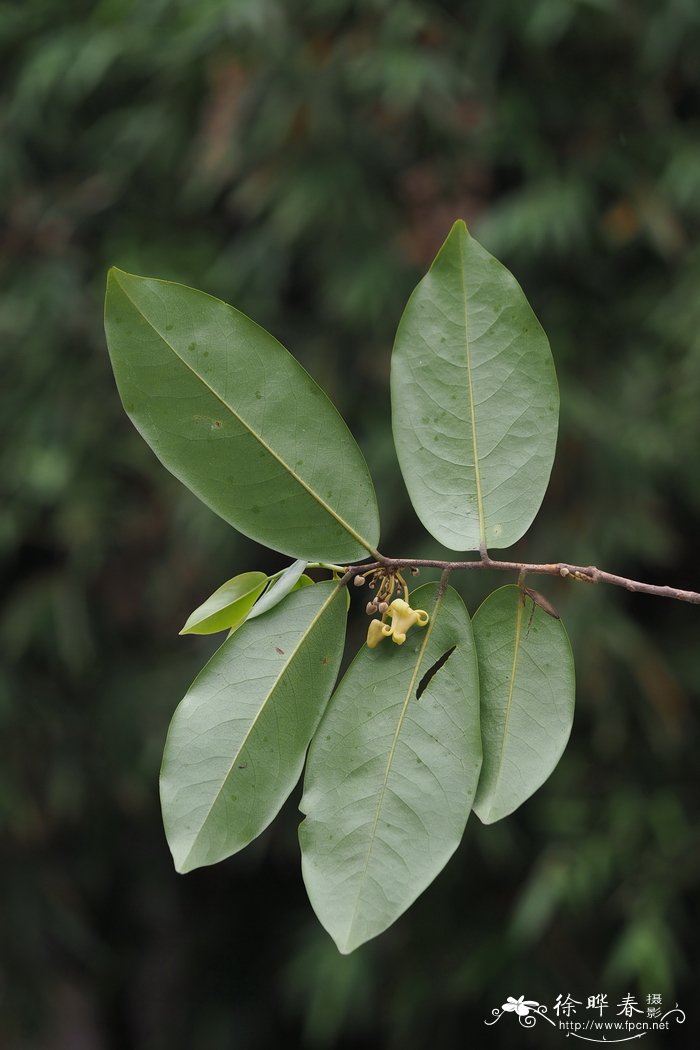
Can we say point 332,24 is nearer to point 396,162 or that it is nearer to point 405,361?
point 396,162

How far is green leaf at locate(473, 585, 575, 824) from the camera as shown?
1.50ft

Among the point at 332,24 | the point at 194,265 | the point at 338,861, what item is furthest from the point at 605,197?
the point at 338,861

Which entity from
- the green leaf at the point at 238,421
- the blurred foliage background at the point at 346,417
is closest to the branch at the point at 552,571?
the green leaf at the point at 238,421

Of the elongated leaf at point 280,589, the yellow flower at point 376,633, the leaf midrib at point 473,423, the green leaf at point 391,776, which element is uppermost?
the leaf midrib at point 473,423

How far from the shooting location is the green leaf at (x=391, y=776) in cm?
44

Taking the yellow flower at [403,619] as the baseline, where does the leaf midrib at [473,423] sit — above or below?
above

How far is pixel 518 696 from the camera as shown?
0.47m

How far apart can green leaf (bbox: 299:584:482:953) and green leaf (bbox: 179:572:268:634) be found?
60mm

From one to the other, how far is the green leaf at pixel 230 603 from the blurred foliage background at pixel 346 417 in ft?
4.40

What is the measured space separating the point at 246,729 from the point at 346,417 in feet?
5.17

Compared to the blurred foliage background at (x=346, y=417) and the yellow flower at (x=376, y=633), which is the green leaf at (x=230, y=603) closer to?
the yellow flower at (x=376, y=633)

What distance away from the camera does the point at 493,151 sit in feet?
6.41

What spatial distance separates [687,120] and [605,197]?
0.24m

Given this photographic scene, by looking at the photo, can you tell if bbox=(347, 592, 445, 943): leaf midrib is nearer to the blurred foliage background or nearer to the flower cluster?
the flower cluster
